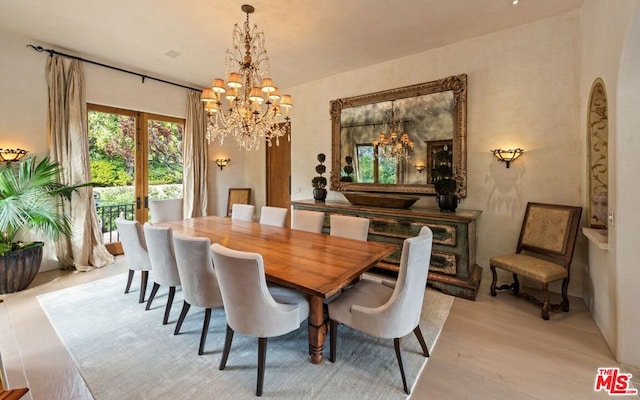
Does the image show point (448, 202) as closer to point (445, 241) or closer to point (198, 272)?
point (445, 241)

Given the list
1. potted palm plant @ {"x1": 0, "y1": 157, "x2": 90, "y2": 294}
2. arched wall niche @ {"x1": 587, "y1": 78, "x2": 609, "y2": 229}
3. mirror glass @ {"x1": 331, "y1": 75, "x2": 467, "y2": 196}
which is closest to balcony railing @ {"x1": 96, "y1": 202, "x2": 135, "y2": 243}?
potted palm plant @ {"x1": 0, "y1": 157, "x2": 90, "y2": 294}

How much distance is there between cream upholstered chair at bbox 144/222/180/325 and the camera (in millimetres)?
2469

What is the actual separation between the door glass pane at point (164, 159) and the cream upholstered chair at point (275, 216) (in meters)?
2.78

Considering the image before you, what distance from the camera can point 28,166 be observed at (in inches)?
136

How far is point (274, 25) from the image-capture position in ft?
10.9

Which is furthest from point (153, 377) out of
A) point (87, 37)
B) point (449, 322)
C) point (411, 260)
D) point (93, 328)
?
point (87, 37)

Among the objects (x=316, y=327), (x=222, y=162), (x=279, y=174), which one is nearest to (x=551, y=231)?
(x=316, y=327)

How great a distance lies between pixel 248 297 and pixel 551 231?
3276 millimetres

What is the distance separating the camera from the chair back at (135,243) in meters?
2.93

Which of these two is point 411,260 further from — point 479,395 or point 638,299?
point 638,299

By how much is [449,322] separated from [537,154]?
2.28m

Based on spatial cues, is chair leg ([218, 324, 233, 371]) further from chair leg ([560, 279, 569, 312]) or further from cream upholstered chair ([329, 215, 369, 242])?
chair leg ([560, 279, 569, 312])

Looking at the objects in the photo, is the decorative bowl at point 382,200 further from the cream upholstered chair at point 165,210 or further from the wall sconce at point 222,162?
the wall sconce at point 222,162

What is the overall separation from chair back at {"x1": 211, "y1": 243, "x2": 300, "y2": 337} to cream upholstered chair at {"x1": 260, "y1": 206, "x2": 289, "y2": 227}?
1.79 meters
